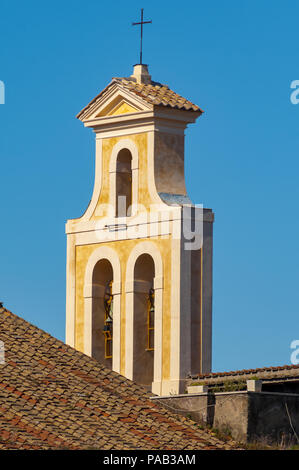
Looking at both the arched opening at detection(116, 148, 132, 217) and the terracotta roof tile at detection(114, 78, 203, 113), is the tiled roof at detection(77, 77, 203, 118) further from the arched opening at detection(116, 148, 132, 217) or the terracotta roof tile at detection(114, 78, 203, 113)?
the arched opening at detection(116, 148, 132, 217)

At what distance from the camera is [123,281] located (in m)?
54.7

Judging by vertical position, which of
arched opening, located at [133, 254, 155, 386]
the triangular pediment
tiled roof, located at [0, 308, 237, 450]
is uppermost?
the triangular pediment

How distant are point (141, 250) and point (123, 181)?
1.92 metres

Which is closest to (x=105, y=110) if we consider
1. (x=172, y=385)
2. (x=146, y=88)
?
(x=146, y=88)

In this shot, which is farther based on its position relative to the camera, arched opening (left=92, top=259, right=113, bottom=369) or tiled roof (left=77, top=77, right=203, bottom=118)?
arched opening (left=92, top=259, right=113, bottom=369)

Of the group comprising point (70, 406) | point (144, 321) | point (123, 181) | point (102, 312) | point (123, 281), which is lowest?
point (70, 406)

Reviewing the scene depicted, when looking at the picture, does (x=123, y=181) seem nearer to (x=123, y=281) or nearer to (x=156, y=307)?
(x=123, y=281)

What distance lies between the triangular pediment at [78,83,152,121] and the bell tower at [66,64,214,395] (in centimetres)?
2

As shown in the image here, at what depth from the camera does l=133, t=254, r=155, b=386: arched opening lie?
5450 cm

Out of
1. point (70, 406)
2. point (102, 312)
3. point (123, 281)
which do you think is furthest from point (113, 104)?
point (70, 406)

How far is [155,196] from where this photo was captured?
178ft

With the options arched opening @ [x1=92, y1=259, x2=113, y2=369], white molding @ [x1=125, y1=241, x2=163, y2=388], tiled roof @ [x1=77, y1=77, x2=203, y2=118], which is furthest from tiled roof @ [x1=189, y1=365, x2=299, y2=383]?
tiled roof @ [x1=77, y1=77, x2=203, y2=118]

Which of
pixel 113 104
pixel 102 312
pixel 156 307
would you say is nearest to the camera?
pixel 156 307
